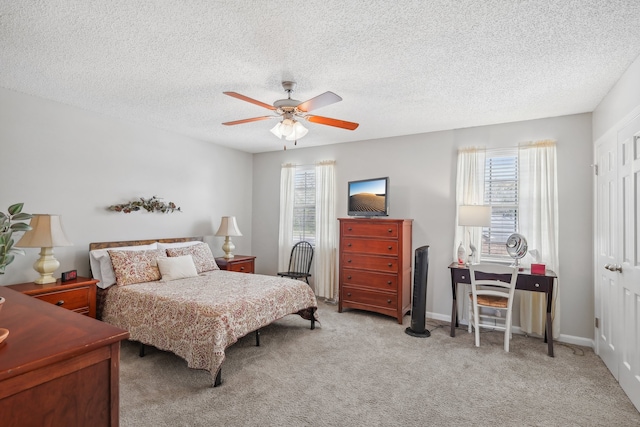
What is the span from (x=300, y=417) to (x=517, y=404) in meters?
1.58

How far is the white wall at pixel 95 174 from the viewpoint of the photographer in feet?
10.5

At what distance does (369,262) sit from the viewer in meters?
4.38

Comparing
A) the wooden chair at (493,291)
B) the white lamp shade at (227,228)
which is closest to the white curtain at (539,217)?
the wooden chair at (493,291)

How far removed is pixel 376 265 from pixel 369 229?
0.49 metres

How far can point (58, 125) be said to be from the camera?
3482mm

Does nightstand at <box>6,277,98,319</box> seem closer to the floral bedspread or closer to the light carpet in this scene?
the floral bedspread

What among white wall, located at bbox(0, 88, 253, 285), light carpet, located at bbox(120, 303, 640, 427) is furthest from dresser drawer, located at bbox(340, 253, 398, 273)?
white wall, located at bbox(0, 88, 253, 285)

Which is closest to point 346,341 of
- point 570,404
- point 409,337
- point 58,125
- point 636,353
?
point 409,337

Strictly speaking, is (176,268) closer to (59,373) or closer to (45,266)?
(45,266)

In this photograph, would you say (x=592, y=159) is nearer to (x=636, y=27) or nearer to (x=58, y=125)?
(x=636, y=27)

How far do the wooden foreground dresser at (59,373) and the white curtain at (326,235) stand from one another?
13.2 feet

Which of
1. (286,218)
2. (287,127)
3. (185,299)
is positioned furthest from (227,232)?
(287,127)

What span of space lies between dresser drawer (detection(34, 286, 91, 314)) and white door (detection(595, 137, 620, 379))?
481 cm

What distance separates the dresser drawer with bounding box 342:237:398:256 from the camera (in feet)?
13.8
